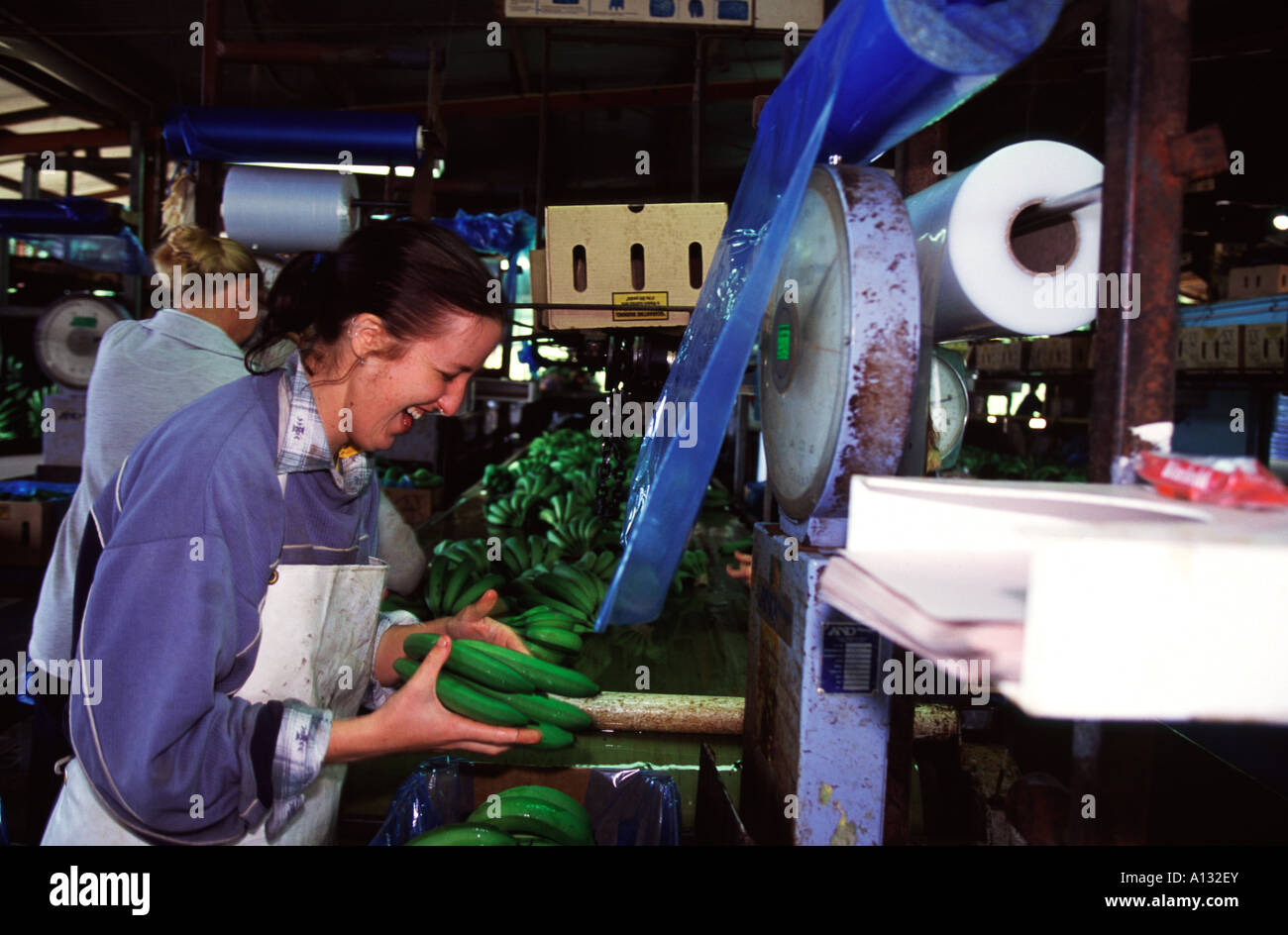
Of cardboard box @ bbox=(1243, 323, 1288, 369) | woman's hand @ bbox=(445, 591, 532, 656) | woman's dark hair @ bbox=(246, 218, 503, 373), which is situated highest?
cardboard box @ bbox=(1243, 323, 1288, 369)

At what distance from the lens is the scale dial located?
5.75ft

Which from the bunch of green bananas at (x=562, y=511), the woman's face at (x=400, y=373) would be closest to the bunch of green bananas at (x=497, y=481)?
the bunch of green bananas at (x=562, y=511)

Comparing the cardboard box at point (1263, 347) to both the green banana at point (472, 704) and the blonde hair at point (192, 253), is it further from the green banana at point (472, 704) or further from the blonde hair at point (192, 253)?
the blonde hair at point (192, 253)

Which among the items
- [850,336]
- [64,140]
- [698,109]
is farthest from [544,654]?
[64,140]

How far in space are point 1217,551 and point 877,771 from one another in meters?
0.76

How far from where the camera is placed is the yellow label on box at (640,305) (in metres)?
2.61

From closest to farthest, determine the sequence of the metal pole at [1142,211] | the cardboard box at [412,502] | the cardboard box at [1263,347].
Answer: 1. the metal pole at [1142,211]
2. the cardboard box at [412,502]
3. the cardboard box at [1263,347]

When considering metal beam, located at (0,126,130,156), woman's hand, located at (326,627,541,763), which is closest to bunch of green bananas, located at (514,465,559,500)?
woman's hand, located at (326,627,541,763)

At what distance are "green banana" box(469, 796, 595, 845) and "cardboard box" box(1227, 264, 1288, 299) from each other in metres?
7.06

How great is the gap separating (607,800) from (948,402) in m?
1.30

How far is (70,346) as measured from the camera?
5.64 meters

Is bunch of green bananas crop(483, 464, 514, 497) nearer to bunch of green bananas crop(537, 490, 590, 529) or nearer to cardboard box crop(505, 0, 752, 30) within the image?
bunch of green bananas crop(537, 490, 590, 529)

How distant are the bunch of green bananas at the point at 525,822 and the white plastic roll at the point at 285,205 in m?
2.75

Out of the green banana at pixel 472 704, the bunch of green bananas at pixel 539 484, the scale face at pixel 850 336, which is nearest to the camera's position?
the scale face at pixel 850 336
